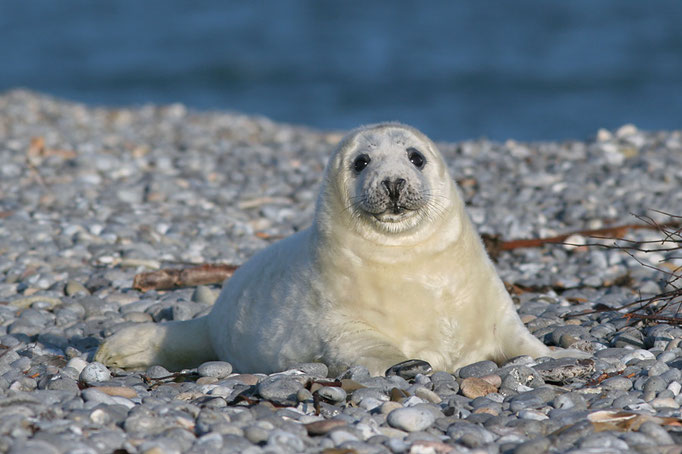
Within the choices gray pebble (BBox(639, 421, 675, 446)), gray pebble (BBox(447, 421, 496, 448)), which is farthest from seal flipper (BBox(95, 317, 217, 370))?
gray pebble (BBox(639, 421, 675, 446))

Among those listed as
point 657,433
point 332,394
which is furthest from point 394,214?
point 657,433

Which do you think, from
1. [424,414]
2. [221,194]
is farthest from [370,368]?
[221,194]

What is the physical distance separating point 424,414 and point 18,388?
5.54 ft

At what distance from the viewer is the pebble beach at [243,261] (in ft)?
10.4

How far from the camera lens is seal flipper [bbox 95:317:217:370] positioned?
4621mm

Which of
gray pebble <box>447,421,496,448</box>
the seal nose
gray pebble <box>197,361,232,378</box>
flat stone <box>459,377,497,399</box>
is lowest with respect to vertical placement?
gray pebble <box>197,361,232,378</box>

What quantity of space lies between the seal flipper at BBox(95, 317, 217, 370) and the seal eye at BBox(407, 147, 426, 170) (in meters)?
1.41

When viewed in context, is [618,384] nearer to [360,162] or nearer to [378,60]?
[360,162]

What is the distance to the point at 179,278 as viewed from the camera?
609cm

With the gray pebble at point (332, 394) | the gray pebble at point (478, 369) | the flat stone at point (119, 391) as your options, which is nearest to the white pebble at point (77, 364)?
the flat stone at point (119, 391)

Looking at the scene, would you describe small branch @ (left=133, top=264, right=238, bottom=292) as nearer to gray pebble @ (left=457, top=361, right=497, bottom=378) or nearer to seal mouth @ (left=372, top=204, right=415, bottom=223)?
seal mouth @ (left=372, top=204, right=415, bottom=223)

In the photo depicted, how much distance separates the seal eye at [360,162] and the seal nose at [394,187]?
0.84 feet

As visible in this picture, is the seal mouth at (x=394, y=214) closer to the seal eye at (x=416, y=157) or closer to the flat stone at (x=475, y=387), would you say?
the seal eye at (x=416, y=157)

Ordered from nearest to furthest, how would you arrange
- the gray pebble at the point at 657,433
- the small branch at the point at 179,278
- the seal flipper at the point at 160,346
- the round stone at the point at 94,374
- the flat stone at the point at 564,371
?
1. the gray pebble at the point at 657,433
2. the flat stone at the point at 564,371
3. the round stone at the point at 94,374
4. the seal flipper at the point at 160,346
5. the small branch at the point at 179,278
